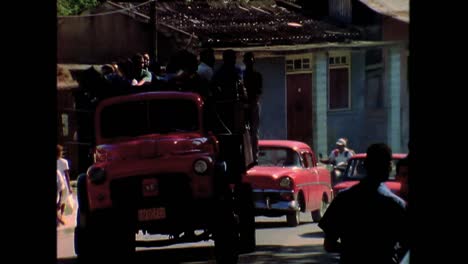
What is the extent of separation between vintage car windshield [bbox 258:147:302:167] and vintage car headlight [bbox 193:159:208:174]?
23.0 feet

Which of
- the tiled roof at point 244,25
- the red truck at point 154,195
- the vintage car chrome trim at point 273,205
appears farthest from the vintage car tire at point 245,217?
the tiled roof at point 244,25

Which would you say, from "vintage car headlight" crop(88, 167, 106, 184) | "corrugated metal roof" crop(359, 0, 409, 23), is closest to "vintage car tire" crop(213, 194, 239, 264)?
"vintage car headlight" crop(88, 167, 106, 184)

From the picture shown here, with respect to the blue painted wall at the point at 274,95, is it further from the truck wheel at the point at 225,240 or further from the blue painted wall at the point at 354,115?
the truck wheel at the point at 225,240

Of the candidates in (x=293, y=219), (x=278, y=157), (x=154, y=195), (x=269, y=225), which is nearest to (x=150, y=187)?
(x=154, y=195)

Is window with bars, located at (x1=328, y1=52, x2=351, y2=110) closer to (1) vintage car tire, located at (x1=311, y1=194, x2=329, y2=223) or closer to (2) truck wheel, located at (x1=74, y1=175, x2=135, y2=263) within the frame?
(1) vintage car tire, located at (x1=311, y1=194, x2=329, y2=223)

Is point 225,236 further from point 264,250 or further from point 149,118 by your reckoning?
point 264,250

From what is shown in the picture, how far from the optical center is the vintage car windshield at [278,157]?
20.6 m

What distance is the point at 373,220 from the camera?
21.4ft

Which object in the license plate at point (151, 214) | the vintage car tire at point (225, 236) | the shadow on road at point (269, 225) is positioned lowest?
the shadow on road at point (269, 225)

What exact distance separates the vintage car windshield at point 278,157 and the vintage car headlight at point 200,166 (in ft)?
23.0

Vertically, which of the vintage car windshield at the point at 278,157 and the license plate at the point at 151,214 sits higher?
the vintage car windshield at the point at 278,157
